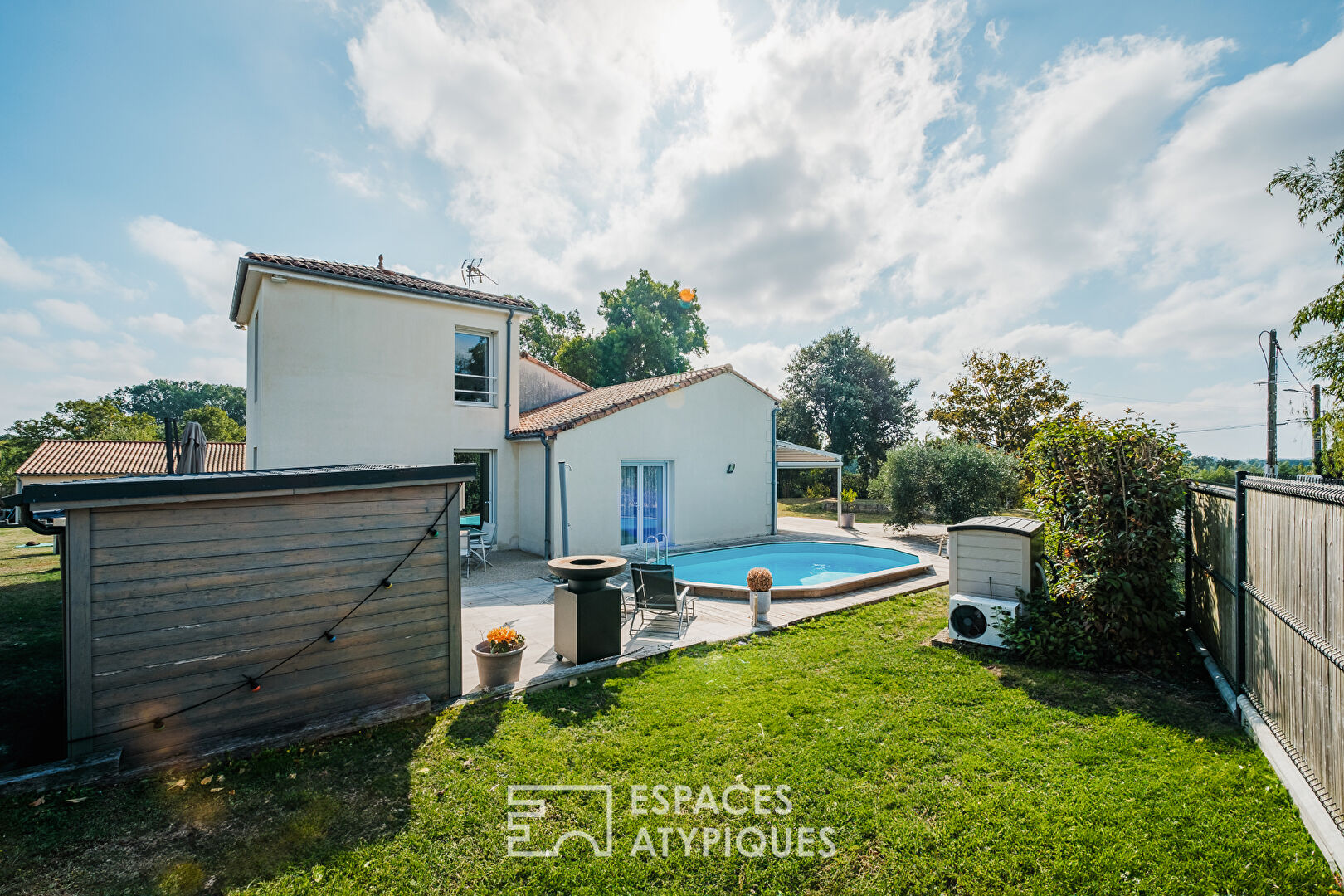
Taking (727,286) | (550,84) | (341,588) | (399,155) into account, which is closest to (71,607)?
(341,588)

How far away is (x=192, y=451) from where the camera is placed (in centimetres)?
759

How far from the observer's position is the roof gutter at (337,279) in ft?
36.4

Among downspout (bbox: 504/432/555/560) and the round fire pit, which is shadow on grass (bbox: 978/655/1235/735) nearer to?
the round fire pit

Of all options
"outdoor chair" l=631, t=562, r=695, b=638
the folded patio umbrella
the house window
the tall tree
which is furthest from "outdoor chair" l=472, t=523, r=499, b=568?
the tall tree

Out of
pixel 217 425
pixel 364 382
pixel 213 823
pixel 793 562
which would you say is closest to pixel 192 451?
pixel 364 382

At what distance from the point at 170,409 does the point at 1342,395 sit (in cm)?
11175

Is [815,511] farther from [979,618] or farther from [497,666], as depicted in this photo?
[497,666]

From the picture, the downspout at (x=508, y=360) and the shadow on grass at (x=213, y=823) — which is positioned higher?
the downspout at (x=508, y=360)

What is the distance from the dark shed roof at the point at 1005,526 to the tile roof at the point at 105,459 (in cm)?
2895

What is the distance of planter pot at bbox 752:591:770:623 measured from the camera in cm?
761

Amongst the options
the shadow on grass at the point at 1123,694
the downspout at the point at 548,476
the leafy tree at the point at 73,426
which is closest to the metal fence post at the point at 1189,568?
the shadow on grass at the point at 1123,694

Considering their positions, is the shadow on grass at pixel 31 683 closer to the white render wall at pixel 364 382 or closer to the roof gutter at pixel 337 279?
the white render wall at pixel 364 382

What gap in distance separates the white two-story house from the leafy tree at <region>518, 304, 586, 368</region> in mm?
23420

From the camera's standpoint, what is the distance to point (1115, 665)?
5.71m
